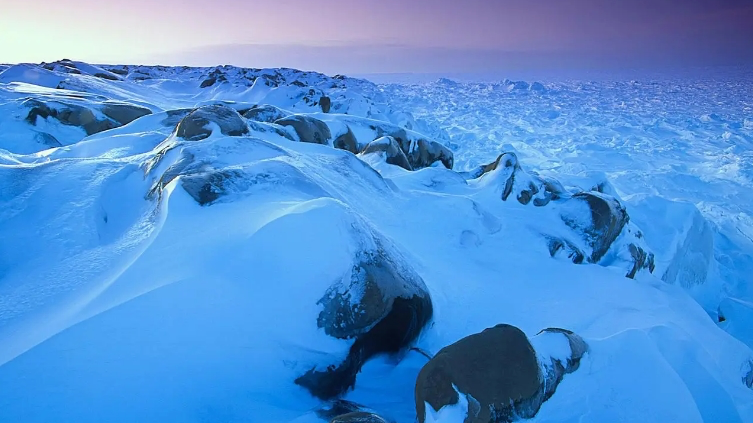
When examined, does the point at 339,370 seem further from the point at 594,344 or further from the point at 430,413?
the point at 594,344

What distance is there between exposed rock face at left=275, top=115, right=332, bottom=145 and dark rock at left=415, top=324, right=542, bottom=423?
22.5ft

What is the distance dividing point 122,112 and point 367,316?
9.73 meters

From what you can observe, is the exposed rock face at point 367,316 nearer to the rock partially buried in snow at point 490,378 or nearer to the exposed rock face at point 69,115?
the rock partially buried in snow at point 490,378

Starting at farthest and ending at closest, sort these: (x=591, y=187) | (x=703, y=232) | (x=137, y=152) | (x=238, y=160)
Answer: (x=591, y=187), (x=703, y=232), (x=137, y=152), (x=238, y=160)

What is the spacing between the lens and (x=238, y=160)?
14.0ft

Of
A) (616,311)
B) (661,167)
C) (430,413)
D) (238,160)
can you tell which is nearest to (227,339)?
(430,413)

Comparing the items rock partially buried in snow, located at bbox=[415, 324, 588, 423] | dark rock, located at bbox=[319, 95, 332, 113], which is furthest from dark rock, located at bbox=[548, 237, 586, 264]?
dark rock, located at bbox=[319, 95, 332, 113]

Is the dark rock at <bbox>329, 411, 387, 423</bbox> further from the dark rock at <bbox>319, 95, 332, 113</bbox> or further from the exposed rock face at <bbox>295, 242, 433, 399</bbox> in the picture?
the dark rock at <bbox>319, 95, 332, 113</bbox>

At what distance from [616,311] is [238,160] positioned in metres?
4.17

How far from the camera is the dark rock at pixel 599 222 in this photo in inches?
215

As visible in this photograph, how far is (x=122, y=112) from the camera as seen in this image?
9.57 metres

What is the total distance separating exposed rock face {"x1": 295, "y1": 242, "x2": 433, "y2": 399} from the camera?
247 cm

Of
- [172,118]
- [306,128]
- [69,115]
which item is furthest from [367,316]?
[69,115]

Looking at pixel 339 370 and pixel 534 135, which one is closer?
pixel 339 370
